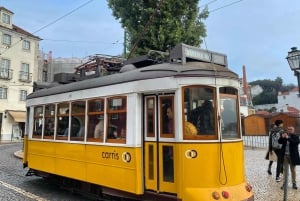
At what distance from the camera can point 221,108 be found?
6.01 metres

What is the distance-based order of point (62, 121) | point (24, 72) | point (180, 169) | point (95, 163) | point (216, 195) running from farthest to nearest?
1. point (24, 72)
2. point (62, 121)
3. point (95, 163)
4. point (180, 169)
5. point (216, 195)

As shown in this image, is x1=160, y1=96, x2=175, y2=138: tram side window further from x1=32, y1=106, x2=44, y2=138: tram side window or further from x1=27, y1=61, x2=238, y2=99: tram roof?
x1=32, y1=106, x2=44, y2=138: tram side window

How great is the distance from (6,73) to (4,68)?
59 centimetres

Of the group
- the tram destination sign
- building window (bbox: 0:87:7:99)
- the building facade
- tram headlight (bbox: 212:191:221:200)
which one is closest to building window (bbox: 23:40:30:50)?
the building facade

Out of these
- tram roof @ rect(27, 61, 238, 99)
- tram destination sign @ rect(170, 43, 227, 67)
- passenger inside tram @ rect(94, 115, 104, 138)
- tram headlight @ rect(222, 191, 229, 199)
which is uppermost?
tram destination sign @ rect(170, 43, 227, 67)

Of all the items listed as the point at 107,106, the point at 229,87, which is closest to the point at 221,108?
the point at 229,87

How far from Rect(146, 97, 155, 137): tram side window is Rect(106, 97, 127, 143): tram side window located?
511 millimetres

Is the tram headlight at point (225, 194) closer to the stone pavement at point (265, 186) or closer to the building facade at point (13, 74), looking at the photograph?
the stone pavement at point (265, 186)

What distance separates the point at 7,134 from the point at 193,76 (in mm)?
33793

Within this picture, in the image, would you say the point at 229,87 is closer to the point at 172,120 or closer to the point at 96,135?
the point at 172,120

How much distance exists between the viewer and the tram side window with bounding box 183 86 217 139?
5.82 metres

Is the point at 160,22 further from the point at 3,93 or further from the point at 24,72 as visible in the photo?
the point at 24,72

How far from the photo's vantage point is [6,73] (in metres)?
35.8

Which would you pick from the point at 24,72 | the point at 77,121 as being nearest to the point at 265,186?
the point at 77,121
